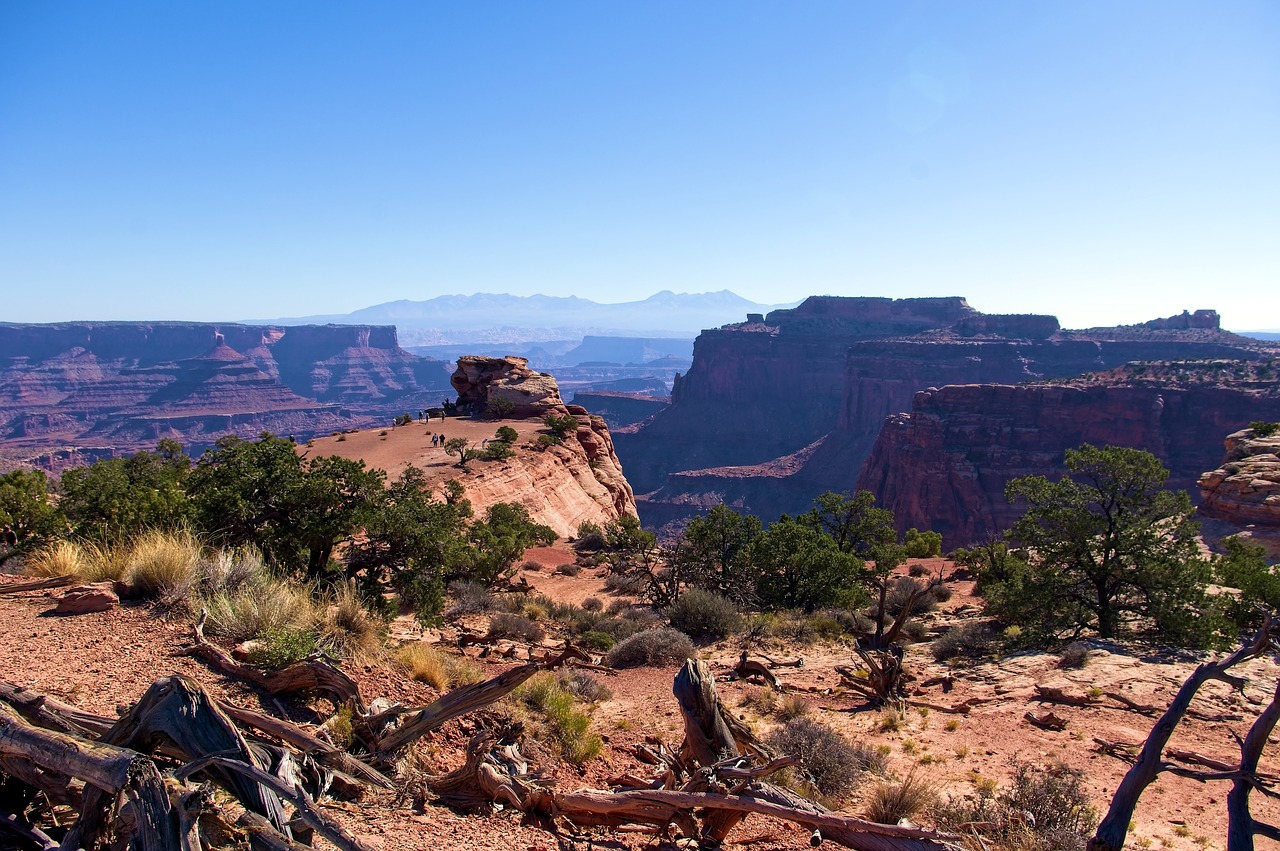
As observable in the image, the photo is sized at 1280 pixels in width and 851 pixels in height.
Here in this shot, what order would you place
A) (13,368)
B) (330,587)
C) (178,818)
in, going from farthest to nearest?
(13,368), (330,587), (178,818)

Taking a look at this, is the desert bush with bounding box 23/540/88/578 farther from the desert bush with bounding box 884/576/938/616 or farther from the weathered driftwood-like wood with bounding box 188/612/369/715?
the desert bush with bounding box 884/576/938/616

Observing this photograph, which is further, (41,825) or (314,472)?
(314,472)

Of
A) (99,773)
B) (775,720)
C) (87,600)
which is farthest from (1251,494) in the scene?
(87,600)

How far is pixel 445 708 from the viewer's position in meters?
5.77

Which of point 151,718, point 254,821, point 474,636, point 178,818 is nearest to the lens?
point 178,818

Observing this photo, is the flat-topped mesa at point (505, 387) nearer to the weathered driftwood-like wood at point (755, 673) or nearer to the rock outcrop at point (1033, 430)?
the rock outcrop at point (1033, 430)

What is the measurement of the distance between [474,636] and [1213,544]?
3724cm

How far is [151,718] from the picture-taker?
4.30 meters

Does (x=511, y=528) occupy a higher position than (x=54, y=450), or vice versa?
(x=511, y=528)

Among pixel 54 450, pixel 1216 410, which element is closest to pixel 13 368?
pixel 54 450

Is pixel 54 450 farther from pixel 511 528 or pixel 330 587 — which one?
pixel 330 587

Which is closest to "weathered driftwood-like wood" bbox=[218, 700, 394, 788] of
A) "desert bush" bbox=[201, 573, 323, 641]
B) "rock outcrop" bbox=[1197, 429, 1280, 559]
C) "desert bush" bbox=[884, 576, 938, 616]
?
"desert bush" bbox=[201, 573, 323, 641]

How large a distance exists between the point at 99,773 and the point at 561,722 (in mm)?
4668

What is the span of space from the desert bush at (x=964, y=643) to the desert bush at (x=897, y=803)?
376 inches
